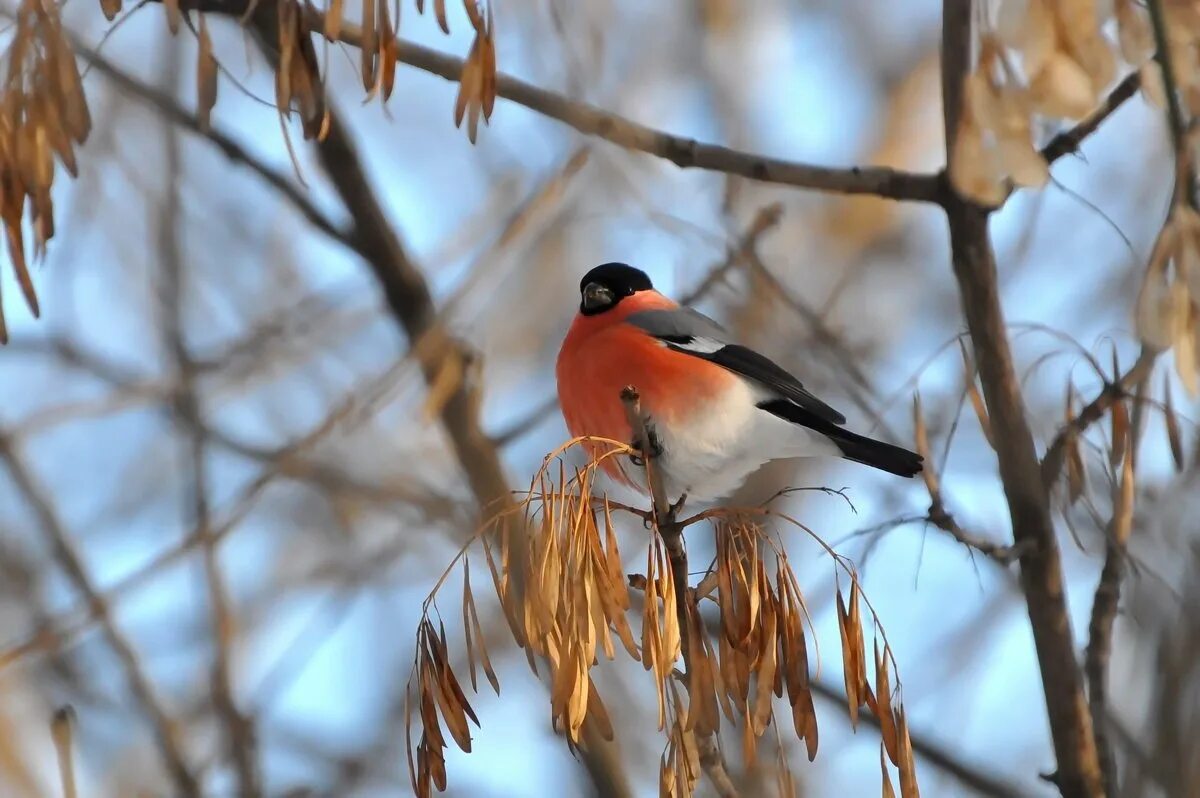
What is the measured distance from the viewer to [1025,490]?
1.84 meters

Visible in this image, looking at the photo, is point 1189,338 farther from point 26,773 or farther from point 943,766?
point 26,773

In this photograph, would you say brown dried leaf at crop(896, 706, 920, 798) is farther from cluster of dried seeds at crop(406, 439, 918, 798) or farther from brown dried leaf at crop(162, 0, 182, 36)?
brown dried leaf at crop(162, 0, 182, 36)

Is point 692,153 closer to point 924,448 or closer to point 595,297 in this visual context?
point 924,448

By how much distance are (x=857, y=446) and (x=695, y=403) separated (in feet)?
0.97

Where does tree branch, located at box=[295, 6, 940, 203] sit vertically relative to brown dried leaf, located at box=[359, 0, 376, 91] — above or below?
above

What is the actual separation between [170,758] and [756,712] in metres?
1.45

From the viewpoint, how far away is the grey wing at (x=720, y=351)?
236 centimetres

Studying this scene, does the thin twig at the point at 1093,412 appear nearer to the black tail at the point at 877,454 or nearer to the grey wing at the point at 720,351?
the black tail at the point at 877,454

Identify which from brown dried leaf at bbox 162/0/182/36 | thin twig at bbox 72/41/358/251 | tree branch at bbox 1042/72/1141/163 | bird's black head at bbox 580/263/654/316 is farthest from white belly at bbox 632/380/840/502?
brown dried leaf at bbox 162/0/182/36

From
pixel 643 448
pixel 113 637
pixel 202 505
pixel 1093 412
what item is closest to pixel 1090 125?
pixel 1093 412

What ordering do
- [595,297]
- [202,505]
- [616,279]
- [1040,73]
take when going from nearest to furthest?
[1040,73], [202,505], [595,297], [616,279]

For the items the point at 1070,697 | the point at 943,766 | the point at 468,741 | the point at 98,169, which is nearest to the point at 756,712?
the point at 468,741

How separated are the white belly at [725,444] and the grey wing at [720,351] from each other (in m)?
0.04

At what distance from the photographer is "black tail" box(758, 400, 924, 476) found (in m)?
2.17
